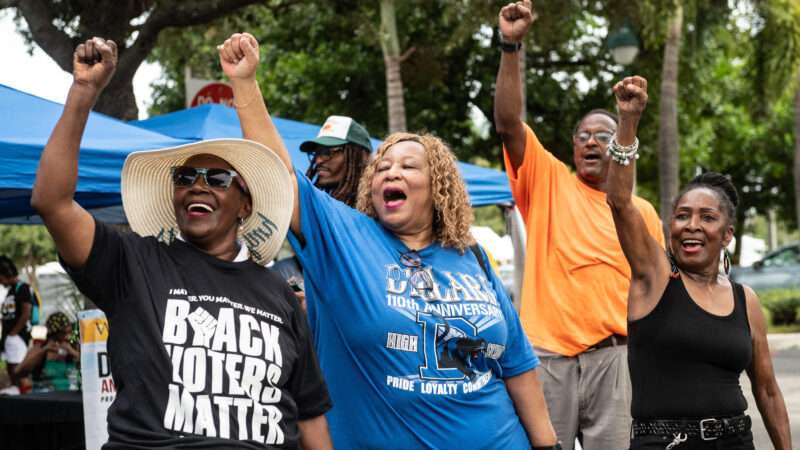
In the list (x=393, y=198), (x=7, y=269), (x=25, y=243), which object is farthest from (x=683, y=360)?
(x=25, y=243)

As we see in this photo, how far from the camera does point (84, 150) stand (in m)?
5.78

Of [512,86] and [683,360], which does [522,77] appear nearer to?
[512,86]

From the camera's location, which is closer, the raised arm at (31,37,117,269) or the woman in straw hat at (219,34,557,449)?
the raised arm at (31,37,117,269)

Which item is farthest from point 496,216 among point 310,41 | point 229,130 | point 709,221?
point 709,221

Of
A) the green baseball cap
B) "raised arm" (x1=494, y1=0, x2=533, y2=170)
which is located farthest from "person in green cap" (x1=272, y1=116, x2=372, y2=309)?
"raised arm" (x1=494, y1=0, x2=533, y2=170)

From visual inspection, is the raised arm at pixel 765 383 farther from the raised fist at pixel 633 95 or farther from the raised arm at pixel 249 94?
the raised arm at pixel 249 94

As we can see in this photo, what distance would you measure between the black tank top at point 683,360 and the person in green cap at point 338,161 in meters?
1.57

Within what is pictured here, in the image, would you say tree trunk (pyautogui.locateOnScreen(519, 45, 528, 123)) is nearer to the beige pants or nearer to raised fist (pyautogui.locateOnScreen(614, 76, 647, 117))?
raised fist (pyautogui.locateOnScreen(614, 76, 647, 117))

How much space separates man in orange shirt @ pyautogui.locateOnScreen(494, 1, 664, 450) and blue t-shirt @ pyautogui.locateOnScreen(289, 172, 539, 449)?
1.43 meters

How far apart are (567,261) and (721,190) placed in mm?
879

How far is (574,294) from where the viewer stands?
465 cm

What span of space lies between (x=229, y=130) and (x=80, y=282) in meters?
5.72

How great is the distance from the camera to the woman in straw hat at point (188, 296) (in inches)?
103

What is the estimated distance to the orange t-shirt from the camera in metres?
4.67
